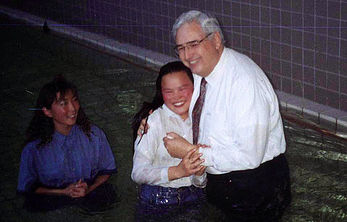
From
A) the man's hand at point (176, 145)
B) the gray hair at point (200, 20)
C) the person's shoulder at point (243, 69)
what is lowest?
the man's hand at point (176, 145)

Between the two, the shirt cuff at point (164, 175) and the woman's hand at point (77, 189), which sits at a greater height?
the shirt cuff at point (164, 175)

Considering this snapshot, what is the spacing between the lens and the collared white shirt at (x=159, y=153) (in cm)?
440

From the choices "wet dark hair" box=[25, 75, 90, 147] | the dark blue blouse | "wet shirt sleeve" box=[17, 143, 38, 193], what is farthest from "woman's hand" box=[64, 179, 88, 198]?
"wet dark hair" box=[25, 75, 90, 147]

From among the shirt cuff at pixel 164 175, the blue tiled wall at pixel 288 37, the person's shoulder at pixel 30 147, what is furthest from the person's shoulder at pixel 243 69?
the blue tiled wall at pixel 288 37

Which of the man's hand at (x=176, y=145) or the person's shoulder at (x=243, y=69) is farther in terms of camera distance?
the man's hand at (x=176, y=145)

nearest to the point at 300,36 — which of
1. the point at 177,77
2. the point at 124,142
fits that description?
the point at 124,142

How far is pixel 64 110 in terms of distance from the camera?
5012 millimetres

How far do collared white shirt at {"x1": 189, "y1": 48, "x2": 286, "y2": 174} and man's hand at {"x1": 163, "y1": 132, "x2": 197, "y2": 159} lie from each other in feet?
0.44

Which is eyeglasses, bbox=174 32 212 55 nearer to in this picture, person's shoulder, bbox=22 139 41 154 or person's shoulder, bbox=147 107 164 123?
person's shoulder, bbox=147 107 164 123

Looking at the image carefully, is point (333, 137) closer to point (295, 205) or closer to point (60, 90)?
point (295, 205)

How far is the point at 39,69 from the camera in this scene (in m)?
10.5

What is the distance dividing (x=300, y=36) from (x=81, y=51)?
4927mm

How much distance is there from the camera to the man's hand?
416 cm

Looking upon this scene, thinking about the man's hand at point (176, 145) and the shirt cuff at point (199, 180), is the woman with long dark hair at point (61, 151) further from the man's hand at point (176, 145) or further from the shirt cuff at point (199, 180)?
the man's hand at point (176, 145)
